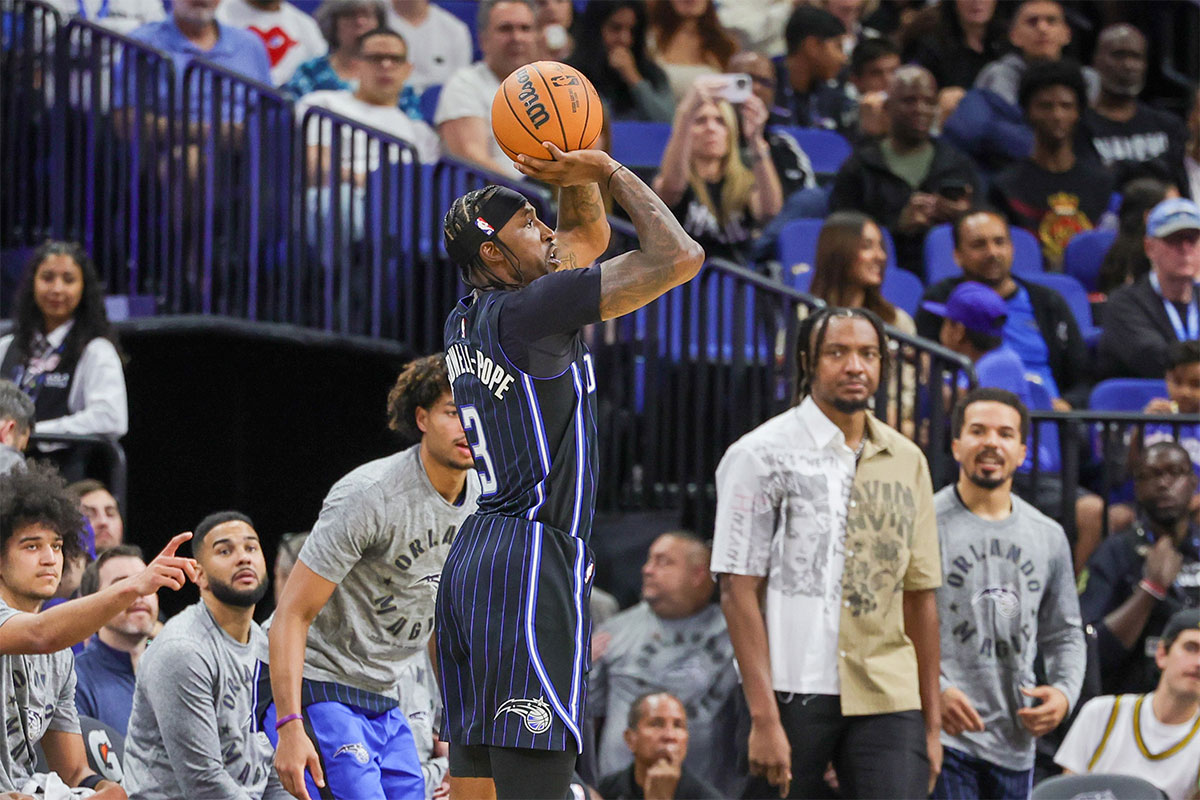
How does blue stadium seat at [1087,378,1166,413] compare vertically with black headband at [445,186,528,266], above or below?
below

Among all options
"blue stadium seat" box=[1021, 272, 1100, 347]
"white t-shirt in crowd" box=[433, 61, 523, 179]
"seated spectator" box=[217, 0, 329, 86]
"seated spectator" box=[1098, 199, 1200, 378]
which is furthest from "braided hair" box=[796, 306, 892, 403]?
"seated spectator" box=[217, 0, 329, 86]

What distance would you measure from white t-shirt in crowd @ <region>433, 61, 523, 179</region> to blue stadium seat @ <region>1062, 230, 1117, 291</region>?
3592 mm

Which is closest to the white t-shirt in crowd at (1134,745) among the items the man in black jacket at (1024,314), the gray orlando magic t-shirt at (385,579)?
the man in black jacket at (1024,314)

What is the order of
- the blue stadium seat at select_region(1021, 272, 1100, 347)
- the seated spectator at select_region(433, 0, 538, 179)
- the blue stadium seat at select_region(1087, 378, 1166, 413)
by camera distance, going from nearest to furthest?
the blue stadium seat at select_region(1087, 378, 1166, 413), the seated spectator at select_region(433, 0, 538, 179), the blue stadium seat at select_region(1021, 272, 1100, 347)

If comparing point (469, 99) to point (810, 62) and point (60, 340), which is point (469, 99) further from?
point (810, 62)

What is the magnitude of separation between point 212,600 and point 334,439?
3.41 meters

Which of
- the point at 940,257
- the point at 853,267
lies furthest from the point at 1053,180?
the point at 853,267

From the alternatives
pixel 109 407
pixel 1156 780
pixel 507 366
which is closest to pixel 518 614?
pixel 507 366

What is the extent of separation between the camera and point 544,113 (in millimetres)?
4656

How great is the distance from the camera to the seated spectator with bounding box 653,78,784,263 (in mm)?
9828

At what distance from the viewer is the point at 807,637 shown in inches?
254

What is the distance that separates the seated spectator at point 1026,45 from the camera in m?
12.4

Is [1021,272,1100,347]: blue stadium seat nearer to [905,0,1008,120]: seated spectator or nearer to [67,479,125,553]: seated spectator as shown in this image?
[905,0,1008,120]: seated spectator

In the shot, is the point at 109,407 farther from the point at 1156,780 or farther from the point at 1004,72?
the point at 1004,72
